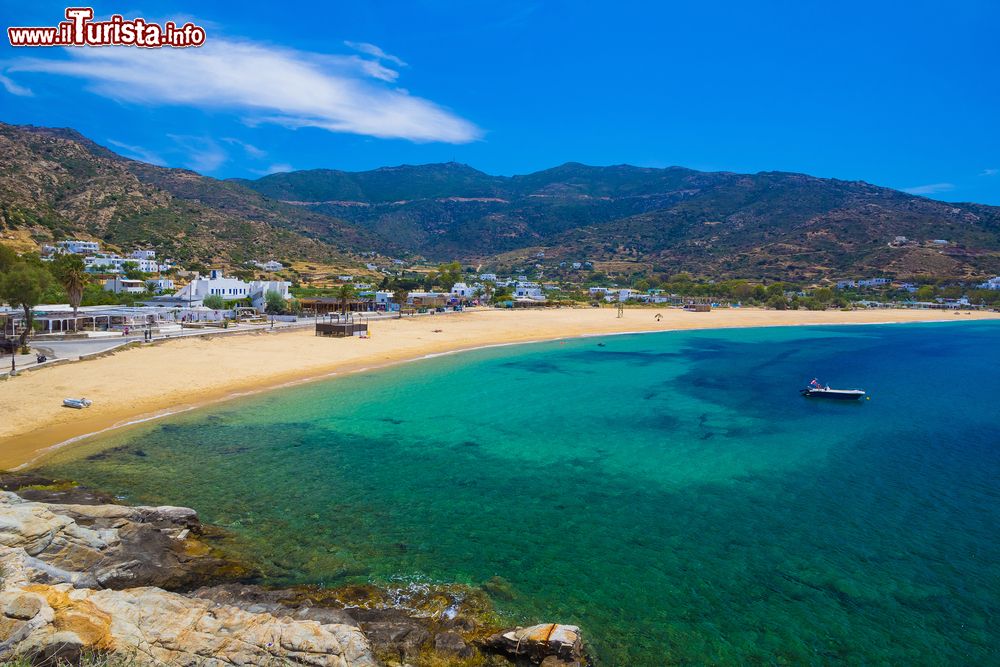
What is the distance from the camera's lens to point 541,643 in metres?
9.27

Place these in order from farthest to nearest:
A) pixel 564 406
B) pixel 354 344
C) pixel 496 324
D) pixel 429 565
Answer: pixel 496 324, pixel 354 344, pixel 564 406, pixel 429 565

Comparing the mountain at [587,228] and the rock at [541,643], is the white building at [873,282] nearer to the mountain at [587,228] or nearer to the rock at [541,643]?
the mountain at [587,228]

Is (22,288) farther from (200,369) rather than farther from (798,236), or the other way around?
(798,236)

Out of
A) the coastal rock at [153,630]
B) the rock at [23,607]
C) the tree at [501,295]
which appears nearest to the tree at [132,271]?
the tree at [501,295]

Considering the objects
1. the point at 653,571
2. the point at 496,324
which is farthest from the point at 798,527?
the point at 496,324

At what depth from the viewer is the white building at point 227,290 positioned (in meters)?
59.4

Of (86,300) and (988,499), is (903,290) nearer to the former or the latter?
(988,499)

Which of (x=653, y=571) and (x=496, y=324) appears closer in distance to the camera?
(x=653, y=571)

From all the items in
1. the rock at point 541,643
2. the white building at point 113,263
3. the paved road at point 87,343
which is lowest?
the rock at point 541,643

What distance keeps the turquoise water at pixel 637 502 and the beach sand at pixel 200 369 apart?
2.41 meters

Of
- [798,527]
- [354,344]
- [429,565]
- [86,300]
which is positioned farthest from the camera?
[86,300]

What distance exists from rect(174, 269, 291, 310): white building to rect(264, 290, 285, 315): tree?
35cm

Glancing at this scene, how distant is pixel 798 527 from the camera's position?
1452 centimetres

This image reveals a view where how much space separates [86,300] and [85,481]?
4528cm
